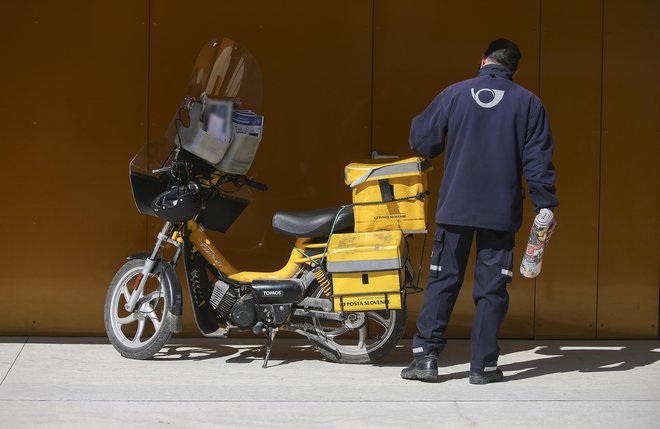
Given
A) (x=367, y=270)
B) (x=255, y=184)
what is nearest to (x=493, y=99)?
(x=367, y=270)

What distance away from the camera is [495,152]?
6184 millimetres

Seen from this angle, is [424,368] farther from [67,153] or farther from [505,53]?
[67,153]

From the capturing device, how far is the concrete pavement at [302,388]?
217 inches

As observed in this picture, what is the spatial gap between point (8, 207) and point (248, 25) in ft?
6.95

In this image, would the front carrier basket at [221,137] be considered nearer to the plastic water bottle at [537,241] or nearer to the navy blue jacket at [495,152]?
the navy blue jacket at [495,152]

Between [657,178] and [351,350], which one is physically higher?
[657,178]

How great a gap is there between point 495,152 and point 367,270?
3.40 feet

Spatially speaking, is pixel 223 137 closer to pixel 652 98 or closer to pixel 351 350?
pixel 351 350

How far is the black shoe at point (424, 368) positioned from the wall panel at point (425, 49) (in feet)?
5.20

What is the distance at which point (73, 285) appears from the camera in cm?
755

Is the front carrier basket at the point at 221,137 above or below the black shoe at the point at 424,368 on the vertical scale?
above

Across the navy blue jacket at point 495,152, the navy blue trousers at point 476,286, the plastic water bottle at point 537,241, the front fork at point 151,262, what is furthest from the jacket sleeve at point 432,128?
the front fork at point 151,262

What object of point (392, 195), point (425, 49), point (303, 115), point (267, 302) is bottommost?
point (267, 302)

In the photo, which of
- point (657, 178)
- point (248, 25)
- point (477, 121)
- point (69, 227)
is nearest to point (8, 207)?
point (69, 227)
